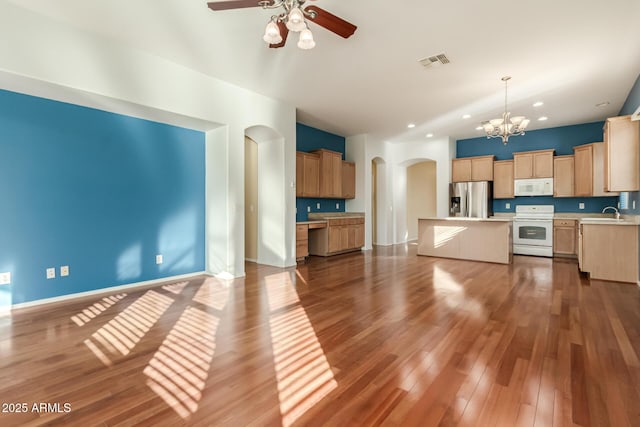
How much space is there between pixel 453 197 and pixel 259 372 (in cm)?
759

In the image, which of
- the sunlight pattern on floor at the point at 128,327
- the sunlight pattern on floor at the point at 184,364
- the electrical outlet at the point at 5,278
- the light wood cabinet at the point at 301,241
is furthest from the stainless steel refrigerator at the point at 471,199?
the electrical outlet at the point at 5,278

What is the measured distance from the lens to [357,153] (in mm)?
8297

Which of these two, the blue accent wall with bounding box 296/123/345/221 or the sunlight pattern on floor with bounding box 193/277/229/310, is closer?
the sunlight pattern on floor with bounding box 193/277/229/310

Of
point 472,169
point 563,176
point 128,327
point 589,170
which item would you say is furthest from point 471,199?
point 128,327

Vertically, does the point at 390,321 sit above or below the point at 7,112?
below

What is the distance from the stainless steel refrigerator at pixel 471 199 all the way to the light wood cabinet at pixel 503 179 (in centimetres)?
14

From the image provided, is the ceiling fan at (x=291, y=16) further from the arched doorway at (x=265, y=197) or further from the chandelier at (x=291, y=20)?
the arched doorway at (x=265, y=197)

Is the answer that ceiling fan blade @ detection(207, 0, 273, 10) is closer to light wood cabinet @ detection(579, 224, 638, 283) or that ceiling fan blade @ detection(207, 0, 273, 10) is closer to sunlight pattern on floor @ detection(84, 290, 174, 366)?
sunlight pattern on floor @ detection(84, 290, 174, 366)

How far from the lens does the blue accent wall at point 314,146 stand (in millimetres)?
7020

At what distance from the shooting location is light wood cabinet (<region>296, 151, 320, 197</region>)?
6.53 metres

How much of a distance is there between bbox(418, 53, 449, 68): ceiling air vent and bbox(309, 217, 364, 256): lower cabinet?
148 inches

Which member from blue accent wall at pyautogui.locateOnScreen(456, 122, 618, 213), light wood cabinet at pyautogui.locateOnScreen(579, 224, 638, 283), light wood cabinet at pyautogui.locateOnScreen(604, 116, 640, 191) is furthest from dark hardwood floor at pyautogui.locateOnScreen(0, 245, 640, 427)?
blue accent wall at pyautogui.locateOnScreen(456, 122, 618, 213)

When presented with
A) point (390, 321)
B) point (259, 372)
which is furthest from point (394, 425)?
point (390, 321)

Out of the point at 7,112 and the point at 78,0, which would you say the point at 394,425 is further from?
the point at 7,112
